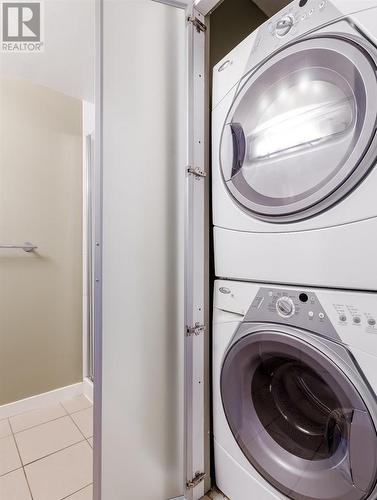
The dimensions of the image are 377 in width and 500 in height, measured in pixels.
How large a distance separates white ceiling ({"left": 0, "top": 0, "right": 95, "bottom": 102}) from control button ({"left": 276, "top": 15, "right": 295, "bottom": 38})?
3.51 feet

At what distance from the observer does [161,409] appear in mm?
989

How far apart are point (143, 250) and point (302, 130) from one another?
2.18ft

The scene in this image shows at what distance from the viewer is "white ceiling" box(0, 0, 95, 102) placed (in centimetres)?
131

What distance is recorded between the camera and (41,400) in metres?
1.72

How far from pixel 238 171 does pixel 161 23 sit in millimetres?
668

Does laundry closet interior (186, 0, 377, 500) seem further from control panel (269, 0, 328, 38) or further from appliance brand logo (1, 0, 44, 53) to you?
appliance brand logo (1, 0, 44, 53)

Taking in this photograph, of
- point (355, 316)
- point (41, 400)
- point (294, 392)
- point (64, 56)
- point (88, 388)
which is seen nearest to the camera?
point (355, 316)

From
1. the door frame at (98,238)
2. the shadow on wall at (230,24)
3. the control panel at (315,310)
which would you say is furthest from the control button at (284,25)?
the control panel at (315,310)

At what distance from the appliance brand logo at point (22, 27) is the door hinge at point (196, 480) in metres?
2.31

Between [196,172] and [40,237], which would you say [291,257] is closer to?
[196,172]

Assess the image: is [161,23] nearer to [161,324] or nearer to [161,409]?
[161,324]

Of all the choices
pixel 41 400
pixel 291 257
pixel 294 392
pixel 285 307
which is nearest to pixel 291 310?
pixel 285 307

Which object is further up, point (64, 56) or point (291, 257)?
point (64, 56)

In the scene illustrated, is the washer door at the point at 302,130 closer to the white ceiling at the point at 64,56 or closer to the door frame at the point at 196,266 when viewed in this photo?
the door frame at the point at 196,266
